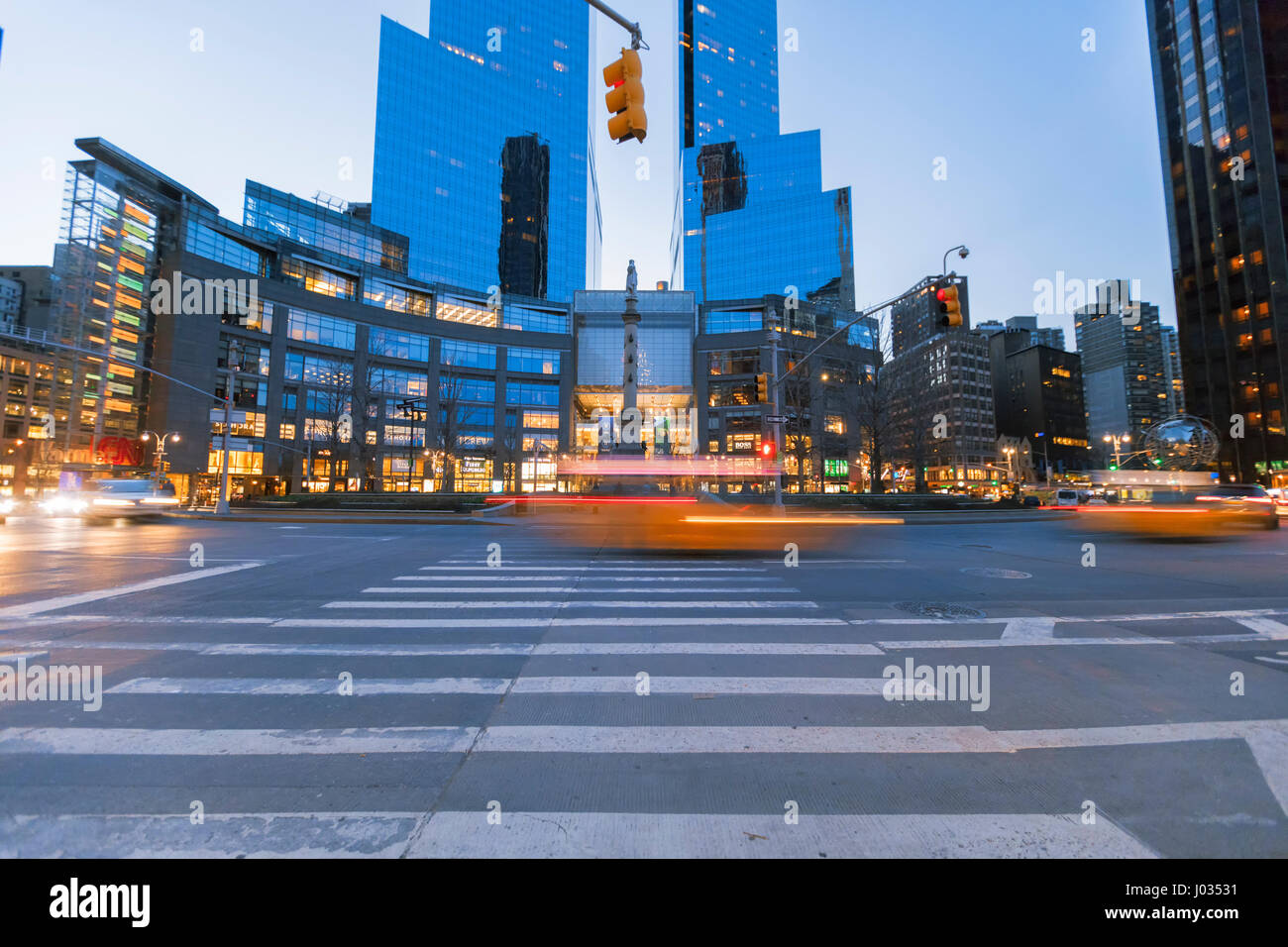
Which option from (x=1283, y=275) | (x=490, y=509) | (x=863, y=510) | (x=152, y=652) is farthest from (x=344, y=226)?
(x=1283, y=275)

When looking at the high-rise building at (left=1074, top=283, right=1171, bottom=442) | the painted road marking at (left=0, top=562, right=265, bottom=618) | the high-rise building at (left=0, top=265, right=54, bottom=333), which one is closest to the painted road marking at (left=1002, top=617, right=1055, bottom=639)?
the painted road marking at (left=0, top=562, right=265, bottom=618)

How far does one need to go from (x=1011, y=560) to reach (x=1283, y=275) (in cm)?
8141

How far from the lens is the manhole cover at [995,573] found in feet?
32.9

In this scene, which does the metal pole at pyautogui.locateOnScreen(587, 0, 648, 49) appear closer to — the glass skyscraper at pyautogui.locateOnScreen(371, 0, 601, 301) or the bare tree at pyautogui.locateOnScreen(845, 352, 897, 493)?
the bare tree at pyautogui.locateOnScreen(845, 352, 897, 493)

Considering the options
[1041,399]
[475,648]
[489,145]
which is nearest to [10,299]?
[489,145]

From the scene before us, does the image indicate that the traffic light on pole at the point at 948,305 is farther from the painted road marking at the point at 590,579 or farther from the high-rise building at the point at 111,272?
the high-rise building at the point at 111,272

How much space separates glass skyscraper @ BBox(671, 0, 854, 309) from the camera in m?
106

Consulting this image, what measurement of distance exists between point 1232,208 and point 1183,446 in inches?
2246

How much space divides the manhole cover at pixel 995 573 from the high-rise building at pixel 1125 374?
687 ft

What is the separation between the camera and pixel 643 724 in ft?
12.0

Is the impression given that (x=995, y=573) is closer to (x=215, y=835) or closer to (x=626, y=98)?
(x=626, y=98)

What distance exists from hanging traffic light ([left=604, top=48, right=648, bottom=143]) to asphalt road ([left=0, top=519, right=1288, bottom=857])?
24.0 feet

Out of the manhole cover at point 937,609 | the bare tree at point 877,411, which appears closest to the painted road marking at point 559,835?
the manhole cover at point 937,609
